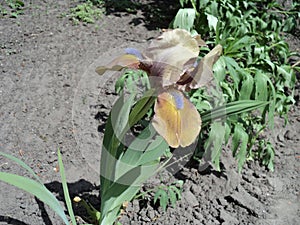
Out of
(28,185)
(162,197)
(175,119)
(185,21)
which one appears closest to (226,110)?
(175,119)

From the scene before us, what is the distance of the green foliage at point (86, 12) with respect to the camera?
3541mm

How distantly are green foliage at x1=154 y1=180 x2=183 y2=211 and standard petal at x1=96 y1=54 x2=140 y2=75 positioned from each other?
80 cm

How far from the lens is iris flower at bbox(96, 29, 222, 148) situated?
138cm

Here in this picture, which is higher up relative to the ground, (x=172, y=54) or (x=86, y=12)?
(x=172, y=54)

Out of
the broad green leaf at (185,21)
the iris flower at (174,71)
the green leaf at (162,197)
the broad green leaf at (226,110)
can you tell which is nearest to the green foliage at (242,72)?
the broad green leaf at (185,21)

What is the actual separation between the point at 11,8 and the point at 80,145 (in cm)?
175

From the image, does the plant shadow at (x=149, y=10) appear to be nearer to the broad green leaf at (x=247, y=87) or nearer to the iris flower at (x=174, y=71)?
the broad green leaf at (x=247, y=87)

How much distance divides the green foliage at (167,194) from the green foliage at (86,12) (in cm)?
179

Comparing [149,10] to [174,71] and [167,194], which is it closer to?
[167,194]

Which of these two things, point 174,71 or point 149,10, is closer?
point 174,71

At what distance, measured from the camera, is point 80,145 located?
2367 mm

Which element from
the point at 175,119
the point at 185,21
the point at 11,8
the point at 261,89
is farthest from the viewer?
the point at 11,8

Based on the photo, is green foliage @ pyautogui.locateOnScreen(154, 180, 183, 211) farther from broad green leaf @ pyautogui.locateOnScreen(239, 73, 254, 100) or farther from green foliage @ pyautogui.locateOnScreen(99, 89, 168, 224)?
broad green leaf @ pyautogui.locateOnScreen(239, 73, 254, 100)

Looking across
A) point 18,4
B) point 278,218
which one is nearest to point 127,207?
point 278,218
